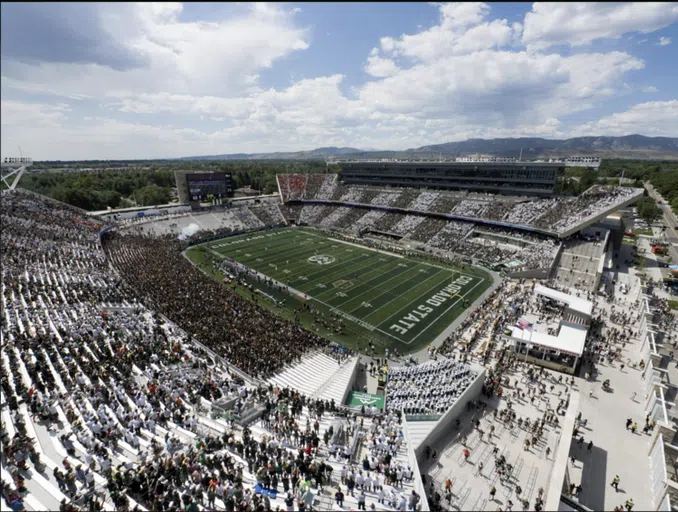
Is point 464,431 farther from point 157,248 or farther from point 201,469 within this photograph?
point 157,248

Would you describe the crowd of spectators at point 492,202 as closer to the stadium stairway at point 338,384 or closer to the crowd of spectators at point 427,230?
the crowd of spectators at point 427,230

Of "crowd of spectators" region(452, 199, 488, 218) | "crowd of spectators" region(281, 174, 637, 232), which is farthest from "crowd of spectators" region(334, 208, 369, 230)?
"crowd of spectators" region(452, 199, 488, 218)

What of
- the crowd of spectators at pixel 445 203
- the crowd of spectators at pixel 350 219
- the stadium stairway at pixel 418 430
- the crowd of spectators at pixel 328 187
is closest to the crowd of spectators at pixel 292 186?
the crowd of spectators at pixel 328 187

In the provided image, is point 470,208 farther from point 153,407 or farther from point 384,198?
point 153,407

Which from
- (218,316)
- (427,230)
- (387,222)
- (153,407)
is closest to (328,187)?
(387,222)

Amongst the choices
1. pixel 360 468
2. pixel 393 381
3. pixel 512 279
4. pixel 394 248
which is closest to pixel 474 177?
pixel 394 248
